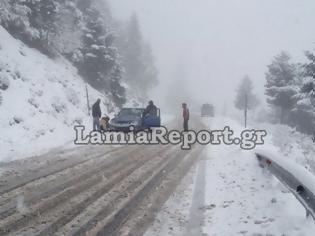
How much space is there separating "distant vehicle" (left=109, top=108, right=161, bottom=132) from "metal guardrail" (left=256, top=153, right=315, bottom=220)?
41.6 ft

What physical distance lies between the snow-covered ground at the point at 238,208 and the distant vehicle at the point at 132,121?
10.7 meters

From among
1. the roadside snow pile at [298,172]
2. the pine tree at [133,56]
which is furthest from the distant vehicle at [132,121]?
the pine tree at [133,56]

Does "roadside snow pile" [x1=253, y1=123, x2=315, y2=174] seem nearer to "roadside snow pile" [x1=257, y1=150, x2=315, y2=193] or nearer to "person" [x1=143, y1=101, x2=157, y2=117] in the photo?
"roadside snow pile" [x1=257, y1=150, x2=315, y2=193]

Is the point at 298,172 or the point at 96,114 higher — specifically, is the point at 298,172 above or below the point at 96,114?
below

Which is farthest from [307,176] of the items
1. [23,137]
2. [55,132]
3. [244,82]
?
[244,82]

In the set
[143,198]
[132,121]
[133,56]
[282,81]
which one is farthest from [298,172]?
[133,56]

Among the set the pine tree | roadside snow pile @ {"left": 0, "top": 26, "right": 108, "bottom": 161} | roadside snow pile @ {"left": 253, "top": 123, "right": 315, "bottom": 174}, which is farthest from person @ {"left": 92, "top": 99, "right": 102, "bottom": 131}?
the pine tree

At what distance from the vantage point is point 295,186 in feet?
22.2

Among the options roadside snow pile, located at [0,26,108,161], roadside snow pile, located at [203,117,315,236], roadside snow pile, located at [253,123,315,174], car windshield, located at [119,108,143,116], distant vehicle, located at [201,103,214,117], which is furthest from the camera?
distant vehicle, located at [201,103,214,117]

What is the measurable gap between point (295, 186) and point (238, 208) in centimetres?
141

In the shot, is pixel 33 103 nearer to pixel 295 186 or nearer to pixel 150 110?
pixel 150 110

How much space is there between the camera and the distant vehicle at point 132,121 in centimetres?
2166

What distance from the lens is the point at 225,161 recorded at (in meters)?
13.4

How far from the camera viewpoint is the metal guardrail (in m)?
5.79
